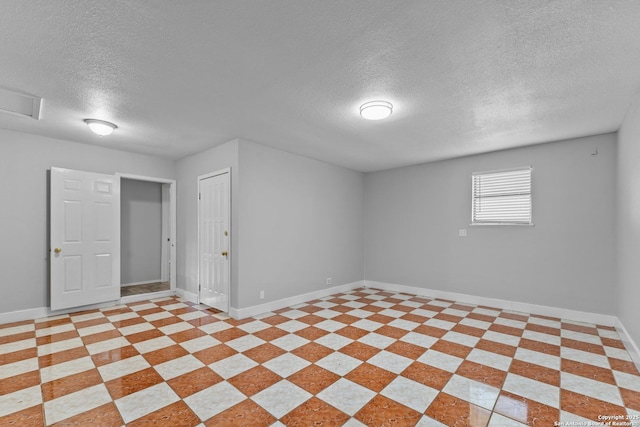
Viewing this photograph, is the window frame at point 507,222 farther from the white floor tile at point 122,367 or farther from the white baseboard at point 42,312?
the white baseboard at point 42,312

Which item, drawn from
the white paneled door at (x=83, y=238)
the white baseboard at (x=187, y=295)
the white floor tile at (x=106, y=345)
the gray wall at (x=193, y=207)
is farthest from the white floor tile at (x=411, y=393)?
the white paneled door at (x=83, y=238)

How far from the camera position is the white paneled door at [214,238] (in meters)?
4.49

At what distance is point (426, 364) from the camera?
284cm

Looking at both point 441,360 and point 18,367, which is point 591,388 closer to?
point 441,360

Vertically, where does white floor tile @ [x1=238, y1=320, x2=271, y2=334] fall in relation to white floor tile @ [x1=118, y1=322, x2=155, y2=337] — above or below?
below

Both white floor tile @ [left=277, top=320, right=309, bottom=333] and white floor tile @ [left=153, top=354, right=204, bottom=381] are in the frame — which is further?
white floor tile @ [left=277, top=320, right=309, bottom=333]

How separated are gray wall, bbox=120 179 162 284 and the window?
6578 mm

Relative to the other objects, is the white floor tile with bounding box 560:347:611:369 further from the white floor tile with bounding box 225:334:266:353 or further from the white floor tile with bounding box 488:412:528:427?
the white floor tile with bounding box 225:334:266:353

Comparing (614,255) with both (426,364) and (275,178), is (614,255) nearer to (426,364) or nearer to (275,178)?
(426,364)

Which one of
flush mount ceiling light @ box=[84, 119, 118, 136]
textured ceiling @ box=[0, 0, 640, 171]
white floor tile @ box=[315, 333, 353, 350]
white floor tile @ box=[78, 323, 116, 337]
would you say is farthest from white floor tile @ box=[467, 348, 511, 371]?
flush mount ceiling light @ box=[84, 119, 118, 136]

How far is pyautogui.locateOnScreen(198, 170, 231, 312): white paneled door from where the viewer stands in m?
4.49

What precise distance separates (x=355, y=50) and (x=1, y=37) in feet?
7.94

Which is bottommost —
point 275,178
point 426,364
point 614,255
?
point 426,364

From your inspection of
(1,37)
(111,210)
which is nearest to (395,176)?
(111,210)
